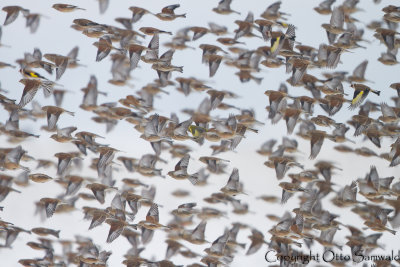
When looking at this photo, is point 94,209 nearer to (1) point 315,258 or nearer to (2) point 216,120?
(2) point 216,120

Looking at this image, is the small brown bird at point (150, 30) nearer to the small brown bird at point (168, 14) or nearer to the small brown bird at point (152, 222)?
the small brown bird at point (168, 14)

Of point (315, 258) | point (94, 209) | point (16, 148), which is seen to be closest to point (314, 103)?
point (315, 258)

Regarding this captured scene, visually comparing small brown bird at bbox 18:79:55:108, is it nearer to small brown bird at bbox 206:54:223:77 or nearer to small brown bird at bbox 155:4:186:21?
small brown bird at bbox 155:4:186:21

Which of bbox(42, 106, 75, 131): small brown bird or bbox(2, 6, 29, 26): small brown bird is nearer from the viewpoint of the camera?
bbox(42, 106, 75, 131): small brown bird

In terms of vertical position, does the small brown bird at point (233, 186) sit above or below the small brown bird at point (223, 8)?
below

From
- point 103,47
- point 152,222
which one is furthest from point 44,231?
point 103,47

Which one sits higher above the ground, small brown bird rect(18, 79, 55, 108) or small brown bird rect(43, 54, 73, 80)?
small brown bird rect(43, 54, 73, 80)

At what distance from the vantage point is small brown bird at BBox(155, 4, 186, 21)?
19.5m

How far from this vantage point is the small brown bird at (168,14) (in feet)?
64.0

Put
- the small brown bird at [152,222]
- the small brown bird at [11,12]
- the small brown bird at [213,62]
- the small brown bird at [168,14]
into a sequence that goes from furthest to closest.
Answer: the small brown bird at [11,12] < the small brown bird at [213,62] < the small brown bird at [168,14] < the small brown bird at [152,222]

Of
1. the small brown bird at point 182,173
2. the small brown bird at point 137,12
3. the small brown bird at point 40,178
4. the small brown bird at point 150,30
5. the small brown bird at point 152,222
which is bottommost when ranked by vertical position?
the small brown bird at point 152,222

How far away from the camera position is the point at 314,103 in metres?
18.8

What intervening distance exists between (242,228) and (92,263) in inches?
155

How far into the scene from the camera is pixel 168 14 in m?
19.6
